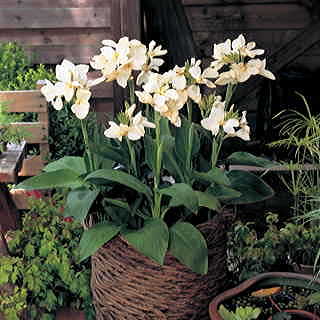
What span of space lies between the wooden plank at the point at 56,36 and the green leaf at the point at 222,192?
2660mm

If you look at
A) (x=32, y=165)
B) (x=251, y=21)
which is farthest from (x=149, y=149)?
(x=251, y=21)

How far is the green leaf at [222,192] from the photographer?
6.90 feet

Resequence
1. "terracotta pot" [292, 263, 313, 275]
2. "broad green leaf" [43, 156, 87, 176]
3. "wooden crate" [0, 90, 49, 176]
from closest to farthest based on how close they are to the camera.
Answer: "broad green leaf" [43, 156, 87, 176], "terracotta pot" [292, 263, 313, 275], "wooden crate" [0, 90, 49, 176]

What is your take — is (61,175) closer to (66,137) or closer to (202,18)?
(66,137)

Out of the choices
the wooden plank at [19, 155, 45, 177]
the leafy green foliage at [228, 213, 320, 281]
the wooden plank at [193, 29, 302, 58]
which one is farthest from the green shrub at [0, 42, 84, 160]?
the wooden plank at [193, 29, 302, 58]

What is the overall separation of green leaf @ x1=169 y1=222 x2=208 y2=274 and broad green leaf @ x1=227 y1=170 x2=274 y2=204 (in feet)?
0.75

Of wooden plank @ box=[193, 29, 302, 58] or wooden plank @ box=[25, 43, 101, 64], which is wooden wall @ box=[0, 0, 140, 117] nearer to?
wooden plank @ box=[25, 43, 101, 64]

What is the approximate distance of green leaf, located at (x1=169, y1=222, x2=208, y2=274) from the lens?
1990 mm

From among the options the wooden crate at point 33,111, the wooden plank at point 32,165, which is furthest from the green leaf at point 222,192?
the wooden plank at point 32,165

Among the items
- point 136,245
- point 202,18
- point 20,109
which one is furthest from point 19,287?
point 202,18

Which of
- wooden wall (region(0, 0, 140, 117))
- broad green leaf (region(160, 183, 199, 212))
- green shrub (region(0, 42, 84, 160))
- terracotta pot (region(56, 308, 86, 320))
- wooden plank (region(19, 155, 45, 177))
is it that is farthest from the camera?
wooden wall (region(0, 0, 140, 117))

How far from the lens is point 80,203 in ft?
6.73

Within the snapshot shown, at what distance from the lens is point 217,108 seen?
202 centimetres

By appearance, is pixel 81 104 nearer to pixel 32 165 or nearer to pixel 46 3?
pixel 32 165
